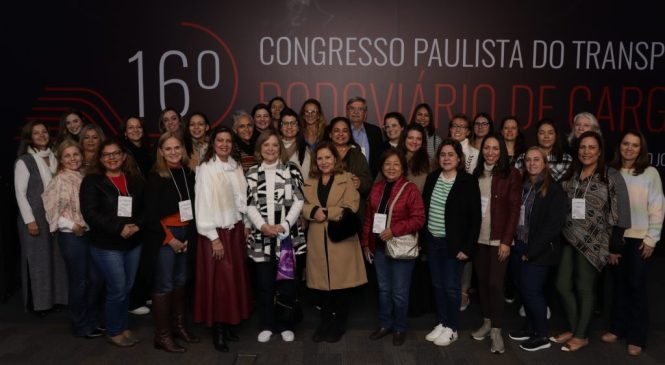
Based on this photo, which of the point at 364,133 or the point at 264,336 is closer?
the point at 264,336

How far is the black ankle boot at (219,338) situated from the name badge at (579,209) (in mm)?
2430

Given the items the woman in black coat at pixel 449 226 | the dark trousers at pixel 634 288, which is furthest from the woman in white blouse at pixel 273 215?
the dark trousers at pixel 634 288

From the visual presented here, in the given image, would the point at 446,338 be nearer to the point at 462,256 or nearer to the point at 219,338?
the point at 462,256

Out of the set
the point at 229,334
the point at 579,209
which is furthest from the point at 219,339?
the point at 579,209

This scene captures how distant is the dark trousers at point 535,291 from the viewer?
324 centimetres

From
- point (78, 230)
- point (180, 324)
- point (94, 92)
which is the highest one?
point (94, 92)

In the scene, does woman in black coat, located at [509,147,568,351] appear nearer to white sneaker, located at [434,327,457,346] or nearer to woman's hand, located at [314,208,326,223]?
white sneaker, located at [434,327,457,346]

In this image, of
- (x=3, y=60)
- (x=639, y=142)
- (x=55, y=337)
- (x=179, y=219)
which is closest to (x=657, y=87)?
(x=639, y=142)

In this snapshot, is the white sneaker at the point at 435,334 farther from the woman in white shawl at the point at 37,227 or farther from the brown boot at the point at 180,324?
the woman in white shawl at the point at 37,227

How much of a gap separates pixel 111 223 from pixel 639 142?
3378mm

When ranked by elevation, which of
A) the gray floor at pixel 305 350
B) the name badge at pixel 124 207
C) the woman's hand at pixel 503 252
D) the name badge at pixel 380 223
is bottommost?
the gray floor at pixel 305 350

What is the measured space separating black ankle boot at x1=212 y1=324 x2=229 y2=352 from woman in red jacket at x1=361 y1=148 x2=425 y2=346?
102 cm

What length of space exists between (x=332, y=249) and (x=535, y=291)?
1.35 metres

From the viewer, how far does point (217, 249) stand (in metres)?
3.22
